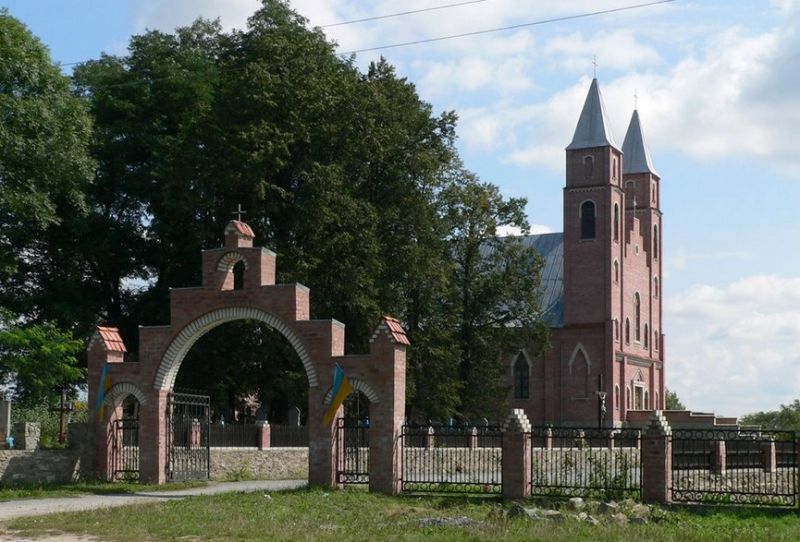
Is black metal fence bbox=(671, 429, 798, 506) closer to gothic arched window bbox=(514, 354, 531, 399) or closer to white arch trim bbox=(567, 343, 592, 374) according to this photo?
white arch trim bbox=(567, 343, 592, 374)

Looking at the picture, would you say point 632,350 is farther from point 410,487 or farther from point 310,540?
point 310,540

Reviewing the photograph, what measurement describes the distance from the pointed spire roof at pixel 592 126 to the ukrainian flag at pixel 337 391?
39420 millimetres

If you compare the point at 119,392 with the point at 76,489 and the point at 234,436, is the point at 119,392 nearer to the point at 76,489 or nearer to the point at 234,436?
the point at 76,489

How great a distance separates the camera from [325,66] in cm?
3934

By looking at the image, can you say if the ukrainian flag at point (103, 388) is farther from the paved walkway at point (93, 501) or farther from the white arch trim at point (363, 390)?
the white arch trim at point (363, 390)

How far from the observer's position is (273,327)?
25734 mm

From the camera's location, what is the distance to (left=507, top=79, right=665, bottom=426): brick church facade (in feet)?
198

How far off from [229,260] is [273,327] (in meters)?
1.82

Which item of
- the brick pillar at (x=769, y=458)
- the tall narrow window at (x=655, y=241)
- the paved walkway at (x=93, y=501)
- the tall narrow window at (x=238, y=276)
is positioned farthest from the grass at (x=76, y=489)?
the tall narrow window at (x=655, y=241)

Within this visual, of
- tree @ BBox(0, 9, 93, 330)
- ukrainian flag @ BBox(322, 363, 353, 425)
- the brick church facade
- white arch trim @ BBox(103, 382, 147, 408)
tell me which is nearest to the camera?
ukrainian flag @ BBox(322, 363, 353, 425)

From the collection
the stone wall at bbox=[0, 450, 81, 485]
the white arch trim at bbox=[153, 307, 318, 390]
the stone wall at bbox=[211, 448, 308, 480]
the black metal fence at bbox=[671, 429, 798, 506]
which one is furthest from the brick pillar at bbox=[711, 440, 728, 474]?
the stone wall at bbox=[0, 450, 81, 485]

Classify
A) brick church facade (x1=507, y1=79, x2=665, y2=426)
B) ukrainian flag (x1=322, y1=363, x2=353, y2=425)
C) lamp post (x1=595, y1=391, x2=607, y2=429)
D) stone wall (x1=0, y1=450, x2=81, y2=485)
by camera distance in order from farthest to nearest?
brick church facade (x1=507, y1=79, x2=665, y2=426) < lamp post (x1=595, y1=391, x2=607, y2=429) < stone wall (x1=0, y1=450, x2=81, y2=485) < ukrainian flag (x1=322, y1=363, x2=353, y2=425)

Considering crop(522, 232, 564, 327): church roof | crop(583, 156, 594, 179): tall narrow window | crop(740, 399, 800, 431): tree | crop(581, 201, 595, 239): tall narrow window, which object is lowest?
crop(740, 399, 800, 431): tree

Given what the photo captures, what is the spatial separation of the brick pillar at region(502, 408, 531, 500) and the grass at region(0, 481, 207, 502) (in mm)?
7953
